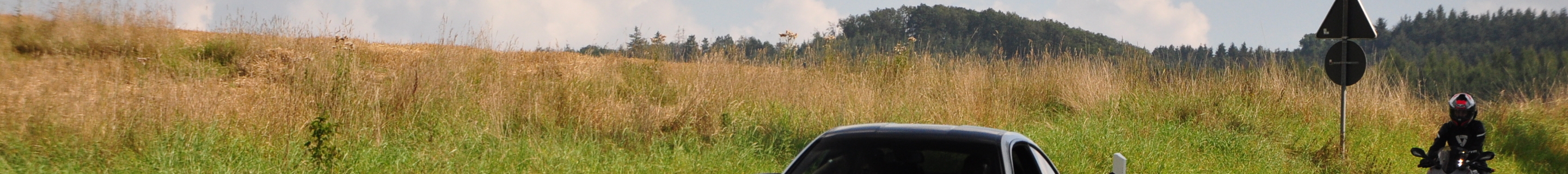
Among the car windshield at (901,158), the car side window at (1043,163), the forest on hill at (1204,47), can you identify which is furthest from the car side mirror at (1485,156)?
the forest on hill at (1204,47)

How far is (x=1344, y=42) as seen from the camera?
8.09m

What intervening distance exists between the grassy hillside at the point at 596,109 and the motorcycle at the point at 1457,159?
170 centimetres

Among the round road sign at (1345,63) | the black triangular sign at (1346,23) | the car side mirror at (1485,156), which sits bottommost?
the car side mirror at (1485,156)

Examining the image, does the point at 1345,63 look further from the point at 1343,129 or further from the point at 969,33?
the point at 969,33

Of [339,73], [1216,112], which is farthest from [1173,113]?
[339,73]

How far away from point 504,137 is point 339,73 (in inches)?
70.3

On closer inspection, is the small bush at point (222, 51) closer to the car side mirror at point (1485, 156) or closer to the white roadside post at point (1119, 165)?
the white roadside post at point (1119, 165)

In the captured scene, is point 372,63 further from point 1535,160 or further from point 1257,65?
point 1535,160

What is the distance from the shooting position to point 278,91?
7254mm

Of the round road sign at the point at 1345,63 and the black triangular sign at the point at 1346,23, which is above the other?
the black triangular sign at the point at 1346,23

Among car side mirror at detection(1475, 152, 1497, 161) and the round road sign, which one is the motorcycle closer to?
car side mirror at detection(1475, 152, 1497, 161)

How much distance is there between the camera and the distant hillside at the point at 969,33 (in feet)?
39.3

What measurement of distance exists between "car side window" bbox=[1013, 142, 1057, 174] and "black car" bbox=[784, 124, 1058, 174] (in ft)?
0.03

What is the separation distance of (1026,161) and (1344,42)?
17.2 feet
